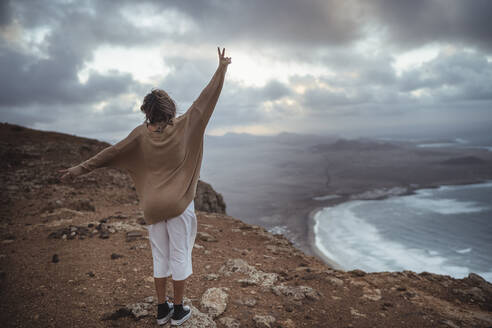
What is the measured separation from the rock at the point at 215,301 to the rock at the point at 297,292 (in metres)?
0.89

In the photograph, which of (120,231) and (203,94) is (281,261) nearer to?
(120,231)

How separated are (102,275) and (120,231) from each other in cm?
222

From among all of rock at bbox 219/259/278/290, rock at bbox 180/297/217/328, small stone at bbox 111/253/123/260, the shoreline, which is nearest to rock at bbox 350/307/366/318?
rock at bbox 219/259/278/290

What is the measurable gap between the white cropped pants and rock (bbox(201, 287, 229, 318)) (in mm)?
1119

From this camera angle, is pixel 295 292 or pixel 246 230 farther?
pixel 246 230

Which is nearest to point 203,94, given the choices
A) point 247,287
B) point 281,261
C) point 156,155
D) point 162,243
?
point 156,155

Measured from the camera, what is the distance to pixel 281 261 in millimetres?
6137

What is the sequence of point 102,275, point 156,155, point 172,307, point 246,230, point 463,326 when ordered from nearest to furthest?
1. point 156,155
2. point 172,307
3. point 463,326
4. point 102,275
5. point 246,230

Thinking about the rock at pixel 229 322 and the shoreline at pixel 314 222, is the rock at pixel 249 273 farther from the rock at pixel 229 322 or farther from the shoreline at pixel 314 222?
the shoreline at pixel 314 222

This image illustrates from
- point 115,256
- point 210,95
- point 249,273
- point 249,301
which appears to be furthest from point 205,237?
point 210,95

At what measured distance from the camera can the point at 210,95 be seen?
2.83 meters

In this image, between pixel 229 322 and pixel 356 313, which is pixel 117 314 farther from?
pixel 356 313

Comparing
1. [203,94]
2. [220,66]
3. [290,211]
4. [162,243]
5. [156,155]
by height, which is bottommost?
[290,211]

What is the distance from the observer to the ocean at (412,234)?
22781 mm
